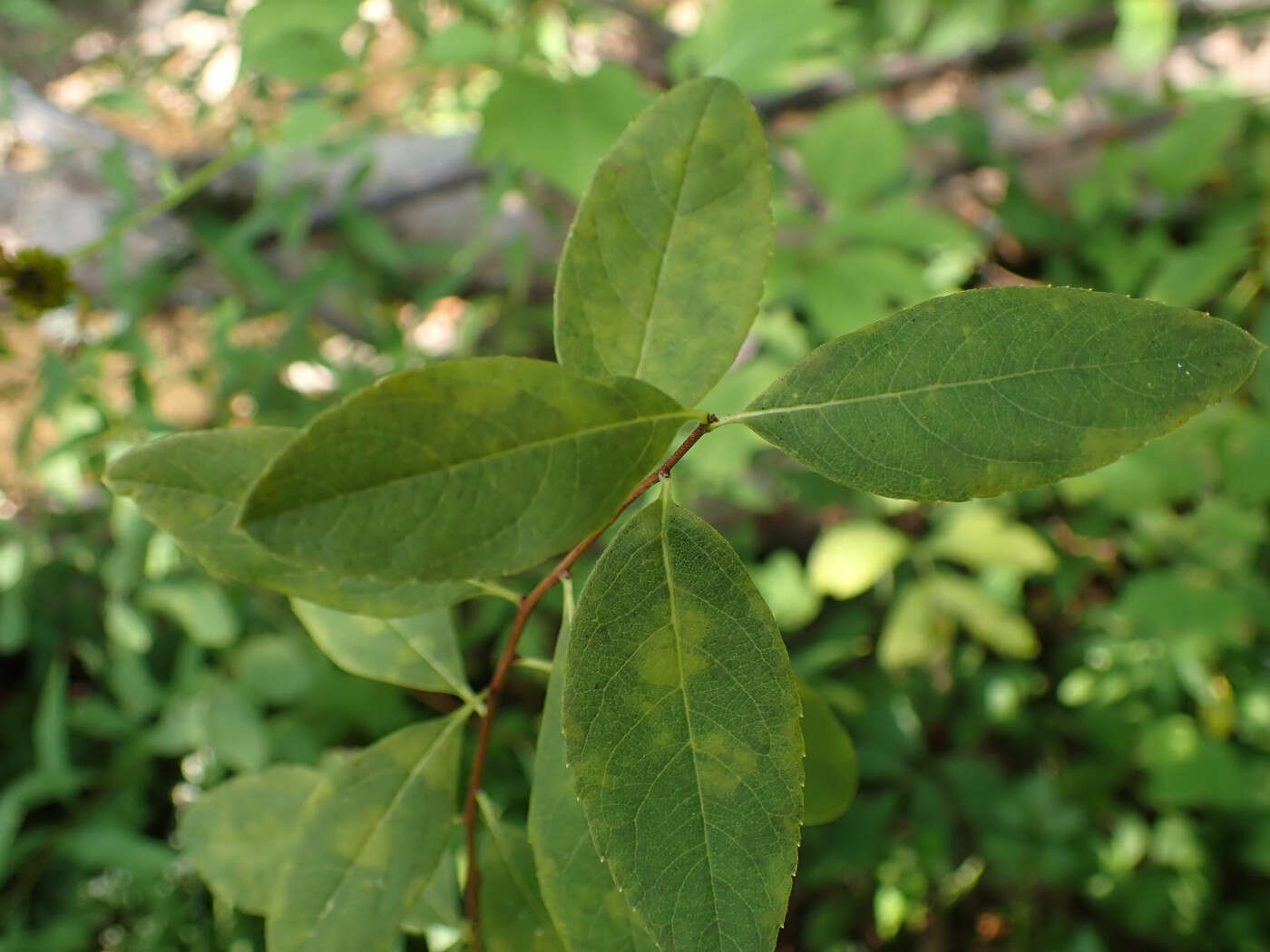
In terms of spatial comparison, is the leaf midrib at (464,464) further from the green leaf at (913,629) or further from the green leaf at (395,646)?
the green leaf at (913,629)

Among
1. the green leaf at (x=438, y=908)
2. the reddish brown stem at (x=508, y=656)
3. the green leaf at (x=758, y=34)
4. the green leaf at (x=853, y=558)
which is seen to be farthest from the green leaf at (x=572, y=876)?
the green leaf at (x=853, y=558)

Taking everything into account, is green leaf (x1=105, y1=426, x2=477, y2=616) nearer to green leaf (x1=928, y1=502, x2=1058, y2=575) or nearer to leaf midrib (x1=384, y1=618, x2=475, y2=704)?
leaf midrib (x1=384, y1=618, x2=475, y2=704)

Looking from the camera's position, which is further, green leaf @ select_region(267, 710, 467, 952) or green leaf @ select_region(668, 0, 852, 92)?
green leaf @ select_region(668, 0, 852, 92)

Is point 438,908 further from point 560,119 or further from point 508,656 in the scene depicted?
point 560,119

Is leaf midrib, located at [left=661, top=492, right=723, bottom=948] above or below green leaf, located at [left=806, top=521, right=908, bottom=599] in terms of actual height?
above

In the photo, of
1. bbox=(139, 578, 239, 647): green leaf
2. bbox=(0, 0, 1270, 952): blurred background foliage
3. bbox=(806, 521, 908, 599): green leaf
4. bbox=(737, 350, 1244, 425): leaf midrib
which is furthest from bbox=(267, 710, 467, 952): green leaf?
bbox=(806, 521, 908, 599): green leaf

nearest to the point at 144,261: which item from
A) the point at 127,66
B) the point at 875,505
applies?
the point at 127,66

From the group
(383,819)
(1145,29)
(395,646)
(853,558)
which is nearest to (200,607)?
(395,646)
